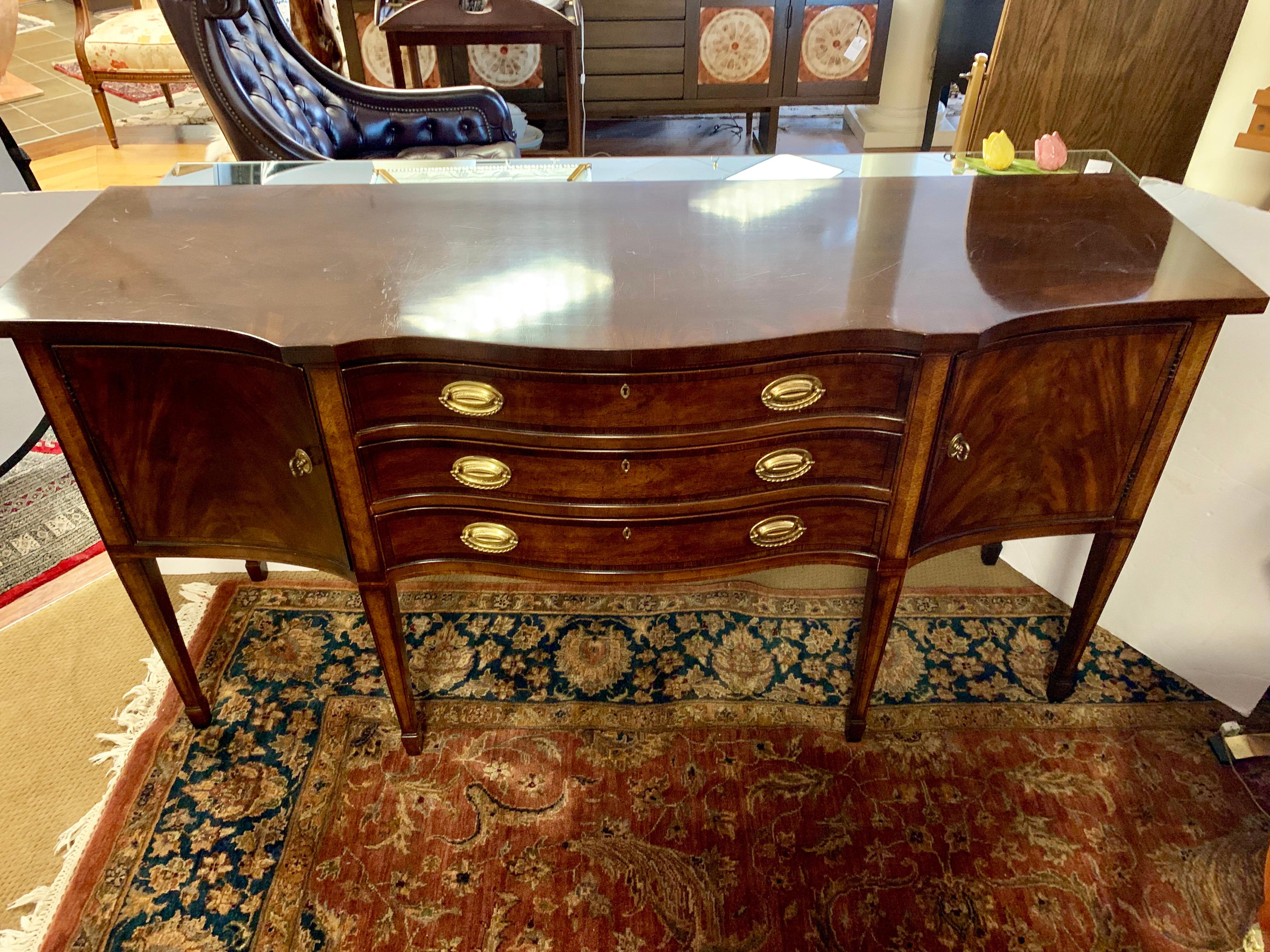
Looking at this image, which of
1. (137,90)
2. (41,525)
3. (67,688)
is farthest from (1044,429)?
(137,90)

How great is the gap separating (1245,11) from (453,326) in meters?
2.54

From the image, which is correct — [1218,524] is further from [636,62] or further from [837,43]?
[636,62]

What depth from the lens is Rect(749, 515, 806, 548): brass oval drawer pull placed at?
4.63 ft

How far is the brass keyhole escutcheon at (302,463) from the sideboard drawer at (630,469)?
0.08 metres

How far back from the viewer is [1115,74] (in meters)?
2.76

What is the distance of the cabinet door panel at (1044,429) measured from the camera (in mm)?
1274

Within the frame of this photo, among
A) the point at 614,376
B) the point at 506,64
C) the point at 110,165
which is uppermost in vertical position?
the point at 614,376

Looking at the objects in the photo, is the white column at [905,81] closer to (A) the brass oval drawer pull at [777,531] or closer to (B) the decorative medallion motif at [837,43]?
(B) the decorative medallion motif at [837,43]

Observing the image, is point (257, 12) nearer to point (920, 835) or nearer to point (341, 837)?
point (341, 837)

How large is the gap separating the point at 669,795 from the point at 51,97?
19.1 ft

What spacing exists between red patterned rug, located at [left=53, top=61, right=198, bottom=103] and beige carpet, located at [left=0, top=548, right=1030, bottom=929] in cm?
424

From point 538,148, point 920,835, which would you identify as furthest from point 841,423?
point 538,148

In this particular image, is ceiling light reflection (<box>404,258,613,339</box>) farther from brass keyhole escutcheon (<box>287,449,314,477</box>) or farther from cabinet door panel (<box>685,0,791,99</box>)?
cabinet door panel (<box>685,0,791,99</box>)

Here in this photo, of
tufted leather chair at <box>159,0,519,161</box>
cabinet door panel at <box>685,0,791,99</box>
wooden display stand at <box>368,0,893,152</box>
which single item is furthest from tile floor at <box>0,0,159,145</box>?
cabinet door panel at <box>685,0,791,99</box>
